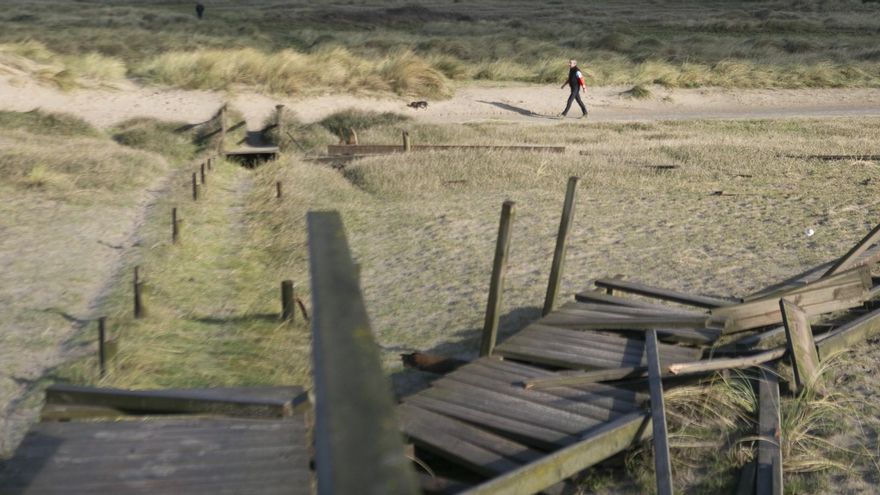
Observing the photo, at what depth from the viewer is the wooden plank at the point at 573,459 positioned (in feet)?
15.5

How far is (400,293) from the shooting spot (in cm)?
949

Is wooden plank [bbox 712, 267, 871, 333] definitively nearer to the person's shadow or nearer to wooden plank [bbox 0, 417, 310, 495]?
wooden plank [bbox 0, 417, 310, 495]

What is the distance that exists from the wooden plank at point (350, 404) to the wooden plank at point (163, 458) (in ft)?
7.45

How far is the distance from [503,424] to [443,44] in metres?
29.6

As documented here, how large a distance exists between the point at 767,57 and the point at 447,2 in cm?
3644

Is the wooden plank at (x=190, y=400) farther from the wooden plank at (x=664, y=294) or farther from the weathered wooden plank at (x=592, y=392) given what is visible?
the wooden plank at (x=664, y=294)

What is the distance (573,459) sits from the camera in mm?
5012

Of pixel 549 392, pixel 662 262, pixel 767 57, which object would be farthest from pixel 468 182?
pixel 767 57

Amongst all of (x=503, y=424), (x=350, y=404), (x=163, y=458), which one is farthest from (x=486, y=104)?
(x=350, y=404)

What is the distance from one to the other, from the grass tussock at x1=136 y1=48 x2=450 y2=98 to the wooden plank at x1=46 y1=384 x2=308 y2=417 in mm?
19577

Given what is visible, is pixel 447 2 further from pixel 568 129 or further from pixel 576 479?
pixel 576 479

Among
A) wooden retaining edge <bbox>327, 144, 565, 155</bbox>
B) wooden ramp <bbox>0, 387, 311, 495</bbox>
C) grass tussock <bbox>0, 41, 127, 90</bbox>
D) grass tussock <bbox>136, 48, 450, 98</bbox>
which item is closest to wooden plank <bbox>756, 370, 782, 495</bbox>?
wooden ramp <bbox>0, 387, 311, 495</bbox>

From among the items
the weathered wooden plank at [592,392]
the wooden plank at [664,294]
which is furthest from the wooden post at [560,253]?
the weathered wooden plank at [592,392]

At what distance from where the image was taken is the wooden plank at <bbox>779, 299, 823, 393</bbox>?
5961mm
